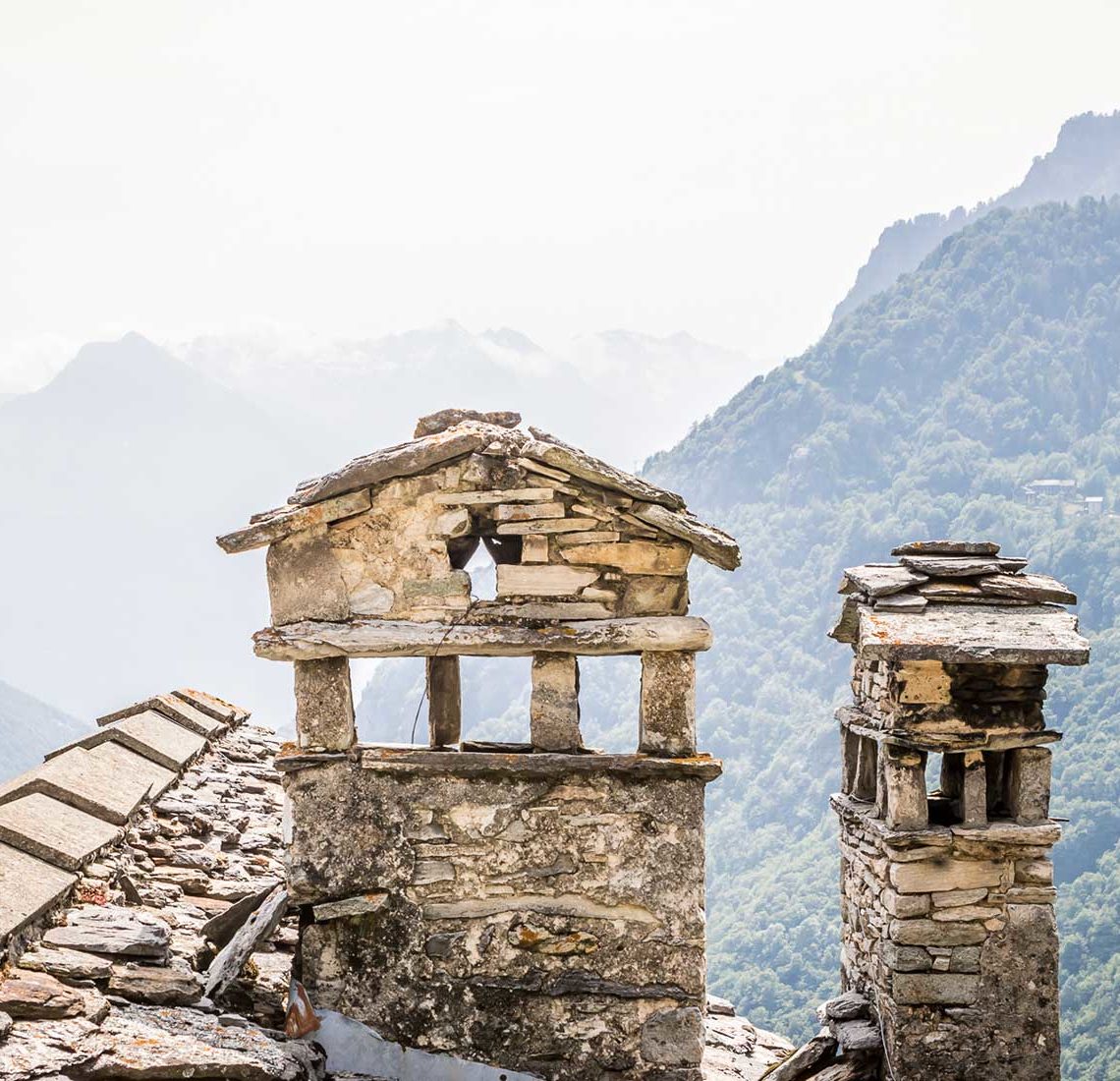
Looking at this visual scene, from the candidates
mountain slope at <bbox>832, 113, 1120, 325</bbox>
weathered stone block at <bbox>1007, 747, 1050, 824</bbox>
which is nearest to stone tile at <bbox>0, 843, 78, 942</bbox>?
weathered stone block at <bbox>1007, 747, 1050, 824</bbox>

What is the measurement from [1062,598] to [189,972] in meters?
5.34

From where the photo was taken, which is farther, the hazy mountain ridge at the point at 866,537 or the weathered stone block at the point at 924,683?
the hazy mountain ridge at the point at 866,537

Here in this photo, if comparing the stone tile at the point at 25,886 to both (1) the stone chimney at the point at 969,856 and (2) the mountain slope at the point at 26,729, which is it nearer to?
(1) the stone chimney at the point at 969,856

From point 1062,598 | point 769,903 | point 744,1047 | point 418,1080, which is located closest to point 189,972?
point 418,1080

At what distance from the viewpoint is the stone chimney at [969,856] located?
286 inches

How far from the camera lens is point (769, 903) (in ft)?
123

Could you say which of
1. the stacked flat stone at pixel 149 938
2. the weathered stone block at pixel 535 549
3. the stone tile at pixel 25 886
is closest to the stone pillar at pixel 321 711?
the stacked flat stone at pixel 149 938

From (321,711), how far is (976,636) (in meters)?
3.71

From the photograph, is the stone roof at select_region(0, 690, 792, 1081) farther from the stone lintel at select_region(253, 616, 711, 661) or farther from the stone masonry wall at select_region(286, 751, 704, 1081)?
the stone lintel at select_region(253, 616, 711, 661)

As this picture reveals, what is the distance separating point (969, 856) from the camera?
288 inches

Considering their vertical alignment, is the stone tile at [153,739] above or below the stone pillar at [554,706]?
below

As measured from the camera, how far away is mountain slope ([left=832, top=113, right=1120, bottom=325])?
102m

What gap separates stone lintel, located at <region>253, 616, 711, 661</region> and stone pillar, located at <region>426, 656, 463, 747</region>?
3.93 feet

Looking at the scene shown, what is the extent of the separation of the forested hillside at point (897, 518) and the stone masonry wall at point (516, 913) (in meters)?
19.4
